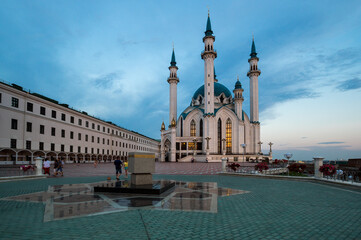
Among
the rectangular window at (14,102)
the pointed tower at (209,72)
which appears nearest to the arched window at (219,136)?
the pointed tower at (209,72)

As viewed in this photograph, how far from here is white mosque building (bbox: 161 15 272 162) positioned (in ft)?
199

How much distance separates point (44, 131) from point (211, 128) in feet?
128

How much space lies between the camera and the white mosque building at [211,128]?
60625mm

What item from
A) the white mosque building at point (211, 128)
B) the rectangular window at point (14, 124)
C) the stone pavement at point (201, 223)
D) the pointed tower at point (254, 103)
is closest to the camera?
the stone pavement at point (201, 223)

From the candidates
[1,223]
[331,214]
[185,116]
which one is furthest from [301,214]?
[185,116]

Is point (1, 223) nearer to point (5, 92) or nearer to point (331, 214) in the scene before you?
point (331, 214)

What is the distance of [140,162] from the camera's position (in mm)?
10734

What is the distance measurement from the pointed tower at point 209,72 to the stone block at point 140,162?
50404mm

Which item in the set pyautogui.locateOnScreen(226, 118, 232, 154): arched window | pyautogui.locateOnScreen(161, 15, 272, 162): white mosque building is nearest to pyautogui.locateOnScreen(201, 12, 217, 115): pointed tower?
pyautogui.locateOnScreen(161, 15, 272, 162): white mosque building

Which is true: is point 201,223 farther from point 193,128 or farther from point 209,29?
point 209,29

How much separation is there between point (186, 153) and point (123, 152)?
20815mm

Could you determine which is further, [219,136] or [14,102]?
[219,136]

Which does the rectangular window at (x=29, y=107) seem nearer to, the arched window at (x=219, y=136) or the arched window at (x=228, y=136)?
the arched window at (x=219, y=136)

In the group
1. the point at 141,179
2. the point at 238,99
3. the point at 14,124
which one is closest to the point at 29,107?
the point at 14,124
